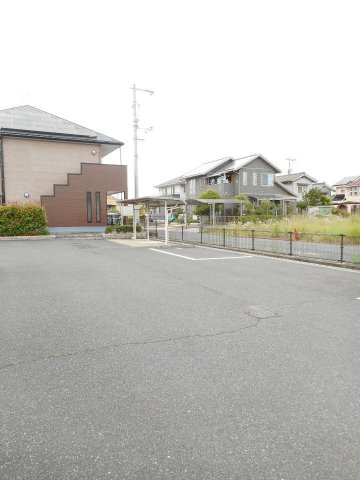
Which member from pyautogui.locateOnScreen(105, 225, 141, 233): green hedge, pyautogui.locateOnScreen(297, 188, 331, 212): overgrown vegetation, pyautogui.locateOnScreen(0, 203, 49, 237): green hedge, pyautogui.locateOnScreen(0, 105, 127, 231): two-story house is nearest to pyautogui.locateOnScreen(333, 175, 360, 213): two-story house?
pyautogui.locateOnScreen(297, 188, 331, 212): overgrown vegetation

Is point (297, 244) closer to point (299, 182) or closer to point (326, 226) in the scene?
point (326, 226)

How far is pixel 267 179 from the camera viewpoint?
4153cm

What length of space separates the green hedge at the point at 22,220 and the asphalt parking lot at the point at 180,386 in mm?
15912

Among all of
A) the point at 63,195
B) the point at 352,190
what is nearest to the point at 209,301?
the point at 63,195

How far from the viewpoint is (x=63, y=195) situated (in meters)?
24.2

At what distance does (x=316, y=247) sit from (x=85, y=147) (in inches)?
746

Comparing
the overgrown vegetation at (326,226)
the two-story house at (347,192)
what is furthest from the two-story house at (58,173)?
the two-story house at (347,192)

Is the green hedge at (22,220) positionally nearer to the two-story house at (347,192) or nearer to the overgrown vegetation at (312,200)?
the overgrown vegetation at (312,200)

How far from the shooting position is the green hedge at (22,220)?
21.1m

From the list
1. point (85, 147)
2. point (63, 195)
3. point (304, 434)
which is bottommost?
point (304, 434)

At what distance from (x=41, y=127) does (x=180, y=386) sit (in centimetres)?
2718

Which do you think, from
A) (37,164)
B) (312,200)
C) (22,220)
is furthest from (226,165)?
(22,220)

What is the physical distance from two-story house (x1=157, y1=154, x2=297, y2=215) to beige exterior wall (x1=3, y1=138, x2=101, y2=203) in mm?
17054

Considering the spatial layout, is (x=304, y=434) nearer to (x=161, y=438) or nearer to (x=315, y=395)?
(x=315, y=395)
